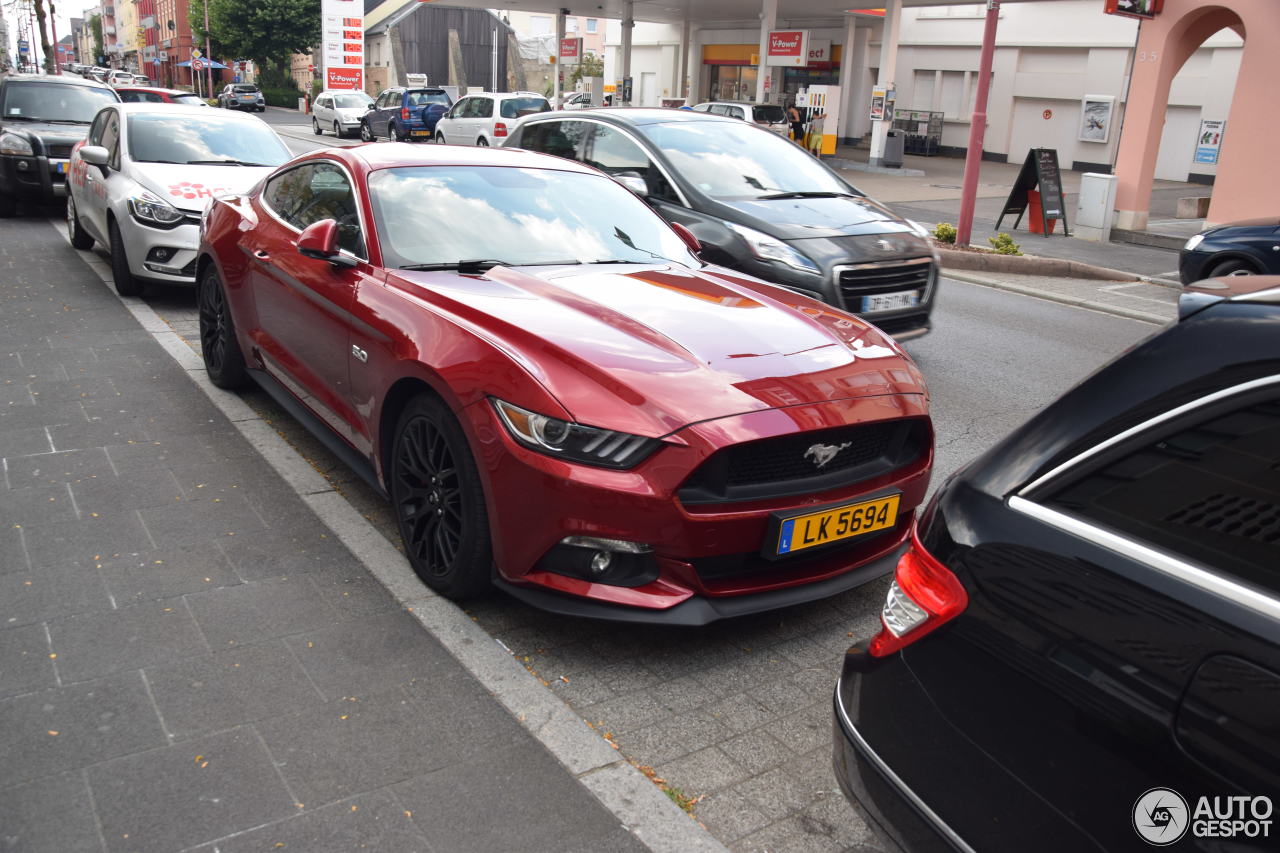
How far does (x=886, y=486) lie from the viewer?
3.63 m

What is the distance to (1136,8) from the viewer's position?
1472cm

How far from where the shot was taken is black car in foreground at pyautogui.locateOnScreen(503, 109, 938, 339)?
7.13m

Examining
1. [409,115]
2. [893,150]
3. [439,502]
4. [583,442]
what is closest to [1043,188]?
[893,150]

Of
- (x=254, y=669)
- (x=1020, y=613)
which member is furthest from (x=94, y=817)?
(x=1020, y=613)

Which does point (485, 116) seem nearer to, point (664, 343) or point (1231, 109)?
point (1231, 109)

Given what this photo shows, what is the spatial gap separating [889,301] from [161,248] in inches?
227

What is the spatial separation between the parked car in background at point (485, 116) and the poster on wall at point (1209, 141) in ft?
56.0

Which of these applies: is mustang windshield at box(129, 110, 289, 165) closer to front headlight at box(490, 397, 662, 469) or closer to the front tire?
the front tire

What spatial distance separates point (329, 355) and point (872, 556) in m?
2.49

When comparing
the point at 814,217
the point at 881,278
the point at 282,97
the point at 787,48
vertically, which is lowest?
the point at 881,278

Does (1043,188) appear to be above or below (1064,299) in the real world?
above

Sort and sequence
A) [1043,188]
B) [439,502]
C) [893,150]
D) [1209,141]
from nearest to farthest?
[439,502], [1043,188], [1209,141], [893,150]

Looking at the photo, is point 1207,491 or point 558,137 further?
point 558,137

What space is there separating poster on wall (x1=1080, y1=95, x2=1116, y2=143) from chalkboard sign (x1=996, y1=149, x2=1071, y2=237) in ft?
55.1
